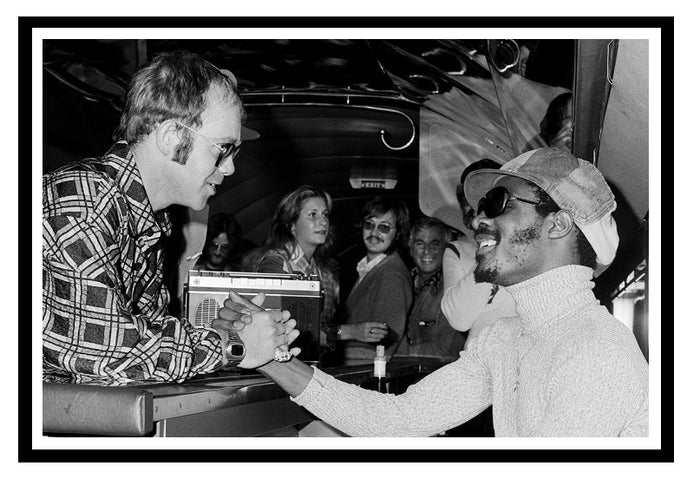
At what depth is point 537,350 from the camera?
2.09 metres

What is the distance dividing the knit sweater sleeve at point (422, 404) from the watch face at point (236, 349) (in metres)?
0.24

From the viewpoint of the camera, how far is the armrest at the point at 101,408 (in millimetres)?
1603

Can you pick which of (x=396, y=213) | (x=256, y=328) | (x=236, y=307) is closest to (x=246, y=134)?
(x=236, y=307)

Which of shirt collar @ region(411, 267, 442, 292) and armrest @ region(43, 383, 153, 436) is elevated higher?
shirt collar @ region(411, 267, 442, 292)

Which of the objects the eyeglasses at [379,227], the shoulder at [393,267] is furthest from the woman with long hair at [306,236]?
the eyeglasses at [379,227]

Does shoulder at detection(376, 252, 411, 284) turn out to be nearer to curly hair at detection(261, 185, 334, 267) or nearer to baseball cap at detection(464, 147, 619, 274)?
curly hair at detection(261, 185, 334, 267)

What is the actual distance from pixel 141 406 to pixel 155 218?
655 millimetres

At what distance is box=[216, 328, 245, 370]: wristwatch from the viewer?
2.02 meters

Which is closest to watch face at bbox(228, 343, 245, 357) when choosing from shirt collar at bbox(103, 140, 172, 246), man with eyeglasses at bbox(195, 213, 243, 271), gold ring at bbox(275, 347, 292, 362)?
gold ring at bbox(275, 347, 292, 362)

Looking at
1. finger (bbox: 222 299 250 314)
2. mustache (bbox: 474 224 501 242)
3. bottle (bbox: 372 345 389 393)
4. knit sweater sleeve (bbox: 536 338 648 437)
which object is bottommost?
bottle (bbox: 372 345 389 393)

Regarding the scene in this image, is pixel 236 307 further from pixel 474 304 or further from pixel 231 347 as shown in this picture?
pixel 474 304

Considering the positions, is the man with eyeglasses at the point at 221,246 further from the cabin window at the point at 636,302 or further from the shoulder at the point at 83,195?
the shoulder at the point at 83,195
